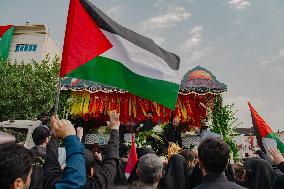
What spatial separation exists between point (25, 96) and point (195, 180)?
22617 mm

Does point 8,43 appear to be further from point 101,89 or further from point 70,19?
point 70,19

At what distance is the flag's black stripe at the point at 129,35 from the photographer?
5.50 metres

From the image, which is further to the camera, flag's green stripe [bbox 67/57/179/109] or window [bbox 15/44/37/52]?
window [bbox 15/44/37/52]

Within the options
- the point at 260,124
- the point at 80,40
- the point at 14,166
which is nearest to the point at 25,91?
the point at 260,124

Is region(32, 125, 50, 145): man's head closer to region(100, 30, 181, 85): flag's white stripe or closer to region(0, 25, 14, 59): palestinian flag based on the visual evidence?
region(100, 30, 181, 85): flag's white stripe

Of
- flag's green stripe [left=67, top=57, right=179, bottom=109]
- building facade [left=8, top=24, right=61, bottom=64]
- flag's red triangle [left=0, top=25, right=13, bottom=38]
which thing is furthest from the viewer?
building facade [left=8, top=24, right=61, bottom=64]

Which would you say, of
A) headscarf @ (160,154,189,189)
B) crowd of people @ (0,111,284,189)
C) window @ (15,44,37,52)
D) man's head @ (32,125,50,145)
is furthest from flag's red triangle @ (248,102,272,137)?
window @ (15,44,37,52)

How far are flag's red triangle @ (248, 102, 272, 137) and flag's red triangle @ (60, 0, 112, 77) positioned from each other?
4007 millimetres

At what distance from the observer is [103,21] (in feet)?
18.2

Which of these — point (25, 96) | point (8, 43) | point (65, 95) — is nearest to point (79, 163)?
point (65, 95)

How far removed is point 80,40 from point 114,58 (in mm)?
704

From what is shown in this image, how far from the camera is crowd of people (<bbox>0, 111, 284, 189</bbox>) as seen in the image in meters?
2.34

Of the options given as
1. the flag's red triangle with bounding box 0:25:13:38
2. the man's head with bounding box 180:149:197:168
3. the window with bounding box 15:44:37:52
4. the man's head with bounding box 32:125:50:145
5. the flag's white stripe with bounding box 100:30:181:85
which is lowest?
the man's head with bounding box 180:149:197:168

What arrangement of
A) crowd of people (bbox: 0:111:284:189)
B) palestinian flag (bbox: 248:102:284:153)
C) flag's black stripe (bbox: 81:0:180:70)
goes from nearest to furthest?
1. crowd of people (bbox: 0:111:284:189)
2. flag's black stripe (bbox: 81:0:180:70)
3. palestinian flag (bbox: 248:102:284:153)
